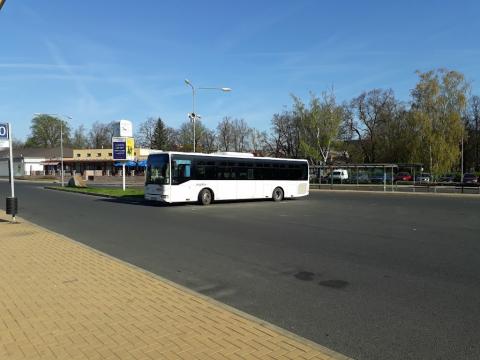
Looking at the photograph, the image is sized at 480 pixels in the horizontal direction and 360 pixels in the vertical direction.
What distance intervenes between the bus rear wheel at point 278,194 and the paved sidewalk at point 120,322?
19.6 metres

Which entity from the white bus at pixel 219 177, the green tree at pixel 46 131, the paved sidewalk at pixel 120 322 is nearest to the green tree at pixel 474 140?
the white bus at pixel 219 177

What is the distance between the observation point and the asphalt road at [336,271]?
4730mm

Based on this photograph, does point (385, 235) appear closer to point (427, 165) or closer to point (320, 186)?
point (320, 186)

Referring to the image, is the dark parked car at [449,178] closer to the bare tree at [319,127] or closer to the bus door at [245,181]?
the bare tree at [319,127]

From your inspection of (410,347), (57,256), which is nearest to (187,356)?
(410,347)

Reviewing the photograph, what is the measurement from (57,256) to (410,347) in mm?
6908

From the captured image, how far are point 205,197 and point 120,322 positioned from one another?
18308mm

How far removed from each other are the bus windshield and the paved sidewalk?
14.2 meters

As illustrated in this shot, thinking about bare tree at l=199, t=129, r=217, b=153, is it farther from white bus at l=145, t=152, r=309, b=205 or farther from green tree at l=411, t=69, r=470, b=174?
white bus at l=145, t=152, r=309, b=205

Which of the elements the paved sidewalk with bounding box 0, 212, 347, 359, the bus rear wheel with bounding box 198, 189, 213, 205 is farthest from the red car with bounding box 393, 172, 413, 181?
the paved sidewalk with bounding box 0, 212, 347, 359

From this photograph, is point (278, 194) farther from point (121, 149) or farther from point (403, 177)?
point (403, 177)

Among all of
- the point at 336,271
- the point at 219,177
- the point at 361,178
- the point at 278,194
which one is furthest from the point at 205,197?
the point at 361,178

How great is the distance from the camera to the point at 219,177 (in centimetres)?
2373

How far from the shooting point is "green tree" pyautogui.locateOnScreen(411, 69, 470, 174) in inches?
1973
